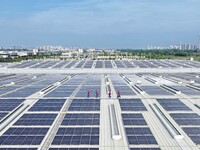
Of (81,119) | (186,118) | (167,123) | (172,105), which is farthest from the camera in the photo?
(172,105)

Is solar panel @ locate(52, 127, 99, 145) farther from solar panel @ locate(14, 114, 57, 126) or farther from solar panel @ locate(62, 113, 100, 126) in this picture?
solar panel @ locate(14, 114, 57, 126)

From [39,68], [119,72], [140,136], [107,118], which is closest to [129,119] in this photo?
[107,118]

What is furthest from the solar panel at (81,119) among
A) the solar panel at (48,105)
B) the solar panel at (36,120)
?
the solar panel at (48,105)

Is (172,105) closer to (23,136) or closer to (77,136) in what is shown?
(77,136)

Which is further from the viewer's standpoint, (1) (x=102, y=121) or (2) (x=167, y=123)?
(1) (x=102, y=121)

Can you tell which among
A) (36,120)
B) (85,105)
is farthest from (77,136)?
(85,105)

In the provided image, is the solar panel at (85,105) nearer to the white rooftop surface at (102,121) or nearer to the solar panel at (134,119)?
the white rooftop surface at (102,121)
